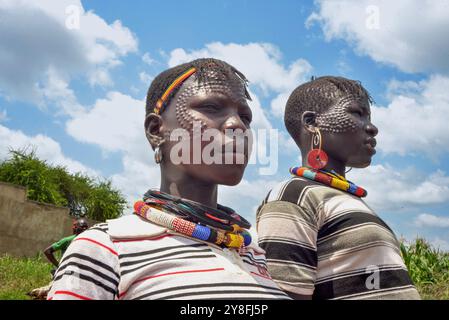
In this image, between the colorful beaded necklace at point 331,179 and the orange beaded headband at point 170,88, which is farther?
the colorful beaded necklace at point 331,179

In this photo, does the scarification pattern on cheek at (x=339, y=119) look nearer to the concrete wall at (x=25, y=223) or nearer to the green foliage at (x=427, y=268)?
the green foliage at (x=427, y=268)

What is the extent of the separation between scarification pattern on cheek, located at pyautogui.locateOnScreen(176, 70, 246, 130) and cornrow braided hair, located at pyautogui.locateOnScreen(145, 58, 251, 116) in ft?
0.09

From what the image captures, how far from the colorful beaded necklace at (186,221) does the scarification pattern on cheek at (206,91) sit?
1.18 feet

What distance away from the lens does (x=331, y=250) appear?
117 inches

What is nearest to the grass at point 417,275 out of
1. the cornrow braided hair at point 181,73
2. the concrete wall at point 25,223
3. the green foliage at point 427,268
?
the green foliage at point 427,268

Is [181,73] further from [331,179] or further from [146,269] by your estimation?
[331,179]

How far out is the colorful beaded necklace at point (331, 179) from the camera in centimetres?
332

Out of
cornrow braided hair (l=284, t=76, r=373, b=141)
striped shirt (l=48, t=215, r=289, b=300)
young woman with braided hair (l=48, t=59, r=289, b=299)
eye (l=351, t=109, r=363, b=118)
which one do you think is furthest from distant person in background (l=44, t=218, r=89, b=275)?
striped shirt (l=48, t=215, r=289, b=300)

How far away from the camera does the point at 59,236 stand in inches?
643

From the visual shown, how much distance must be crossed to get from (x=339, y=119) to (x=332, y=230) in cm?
90

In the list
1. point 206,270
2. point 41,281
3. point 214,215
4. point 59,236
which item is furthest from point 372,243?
point 59,236

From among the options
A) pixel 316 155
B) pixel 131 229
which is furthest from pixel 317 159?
pixel 131 229
